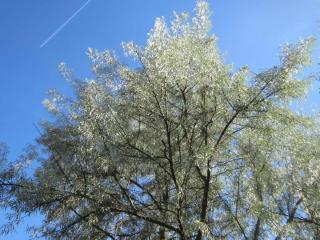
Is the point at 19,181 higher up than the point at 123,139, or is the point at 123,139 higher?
the point at 123,139

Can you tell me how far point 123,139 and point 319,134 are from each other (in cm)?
473

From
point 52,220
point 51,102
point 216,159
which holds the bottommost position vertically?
point 52,220

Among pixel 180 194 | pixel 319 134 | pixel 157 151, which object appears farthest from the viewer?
pixel 319 134

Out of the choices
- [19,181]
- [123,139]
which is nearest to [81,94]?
[123,139]

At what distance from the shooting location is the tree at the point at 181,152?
9.91 metres

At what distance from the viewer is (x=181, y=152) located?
1052 cm

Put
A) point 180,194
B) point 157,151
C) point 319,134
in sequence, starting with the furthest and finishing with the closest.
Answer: point 319,134 < point 157,151 < point 180,194

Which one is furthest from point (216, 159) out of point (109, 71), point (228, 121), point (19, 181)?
point (19, 181)

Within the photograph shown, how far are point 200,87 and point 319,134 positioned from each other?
11.5 ft

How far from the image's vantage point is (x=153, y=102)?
10.3 meters

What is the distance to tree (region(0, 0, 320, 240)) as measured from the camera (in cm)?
991

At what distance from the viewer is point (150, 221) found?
10141mm

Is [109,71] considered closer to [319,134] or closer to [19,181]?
[19,181]

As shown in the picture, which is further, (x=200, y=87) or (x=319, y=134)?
(x=319, y=134)
